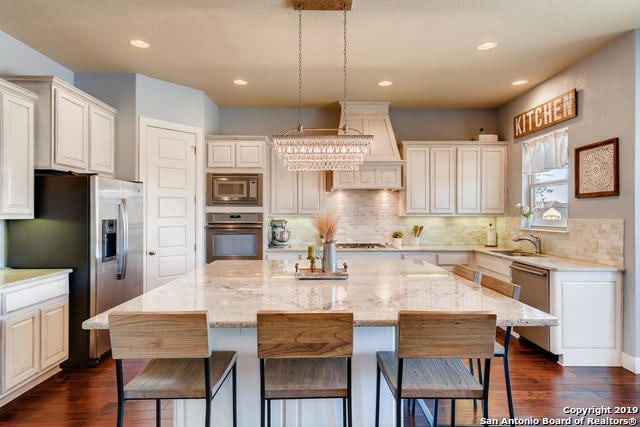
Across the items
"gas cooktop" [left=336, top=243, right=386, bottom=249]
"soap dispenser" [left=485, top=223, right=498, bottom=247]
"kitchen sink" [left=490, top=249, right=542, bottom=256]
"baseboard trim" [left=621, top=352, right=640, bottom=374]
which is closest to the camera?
"baseboard trim" [left=621, top=352, right=640, bottom=374]

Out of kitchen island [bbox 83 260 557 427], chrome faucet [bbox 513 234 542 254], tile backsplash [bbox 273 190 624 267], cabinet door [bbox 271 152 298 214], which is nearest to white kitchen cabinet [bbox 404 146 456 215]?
tile backsplash [bbox 273 190 624 267]

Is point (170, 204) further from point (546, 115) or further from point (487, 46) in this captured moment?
point (546, 115)

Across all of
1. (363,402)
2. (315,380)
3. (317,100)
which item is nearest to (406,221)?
(317,100)

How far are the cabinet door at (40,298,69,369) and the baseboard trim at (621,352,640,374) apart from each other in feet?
15.3

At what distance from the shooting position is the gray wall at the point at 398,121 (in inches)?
209

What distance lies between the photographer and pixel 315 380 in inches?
63.6

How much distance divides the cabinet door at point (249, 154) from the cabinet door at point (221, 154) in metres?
0.06

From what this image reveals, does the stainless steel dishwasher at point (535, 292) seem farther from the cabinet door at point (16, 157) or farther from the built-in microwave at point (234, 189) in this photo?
the cabinet door at point (16, 157)

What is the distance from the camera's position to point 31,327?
8.66 feet

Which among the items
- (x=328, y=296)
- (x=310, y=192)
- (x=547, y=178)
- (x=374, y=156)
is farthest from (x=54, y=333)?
(x=547, y=178)

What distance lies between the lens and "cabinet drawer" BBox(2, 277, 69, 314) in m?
2.44

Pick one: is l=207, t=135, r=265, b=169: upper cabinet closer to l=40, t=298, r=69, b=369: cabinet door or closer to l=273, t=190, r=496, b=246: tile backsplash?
l=273, t=190, r=496, b=246: tile backsplash

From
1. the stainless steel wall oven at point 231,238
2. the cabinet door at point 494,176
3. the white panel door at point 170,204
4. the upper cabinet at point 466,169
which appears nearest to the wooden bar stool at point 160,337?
the white panel door at point 170,204

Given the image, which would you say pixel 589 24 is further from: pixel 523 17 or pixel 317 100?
pixel 317 100
